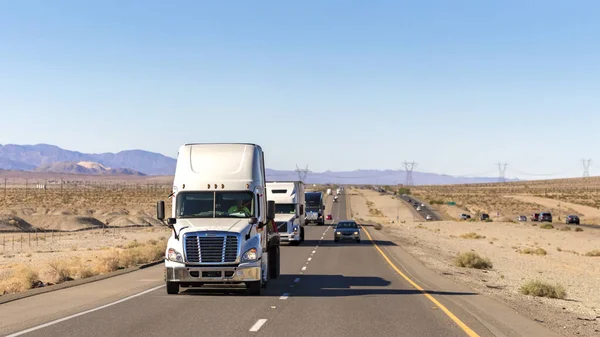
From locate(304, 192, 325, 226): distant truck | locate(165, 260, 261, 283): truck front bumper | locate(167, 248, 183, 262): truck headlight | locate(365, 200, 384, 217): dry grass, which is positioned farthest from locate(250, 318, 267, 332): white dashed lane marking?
locate(365, 200, 384, 217): dry grass

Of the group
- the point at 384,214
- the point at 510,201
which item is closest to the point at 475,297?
→ the point at 384,214

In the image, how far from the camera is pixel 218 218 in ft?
63.4

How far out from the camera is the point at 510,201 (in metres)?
170

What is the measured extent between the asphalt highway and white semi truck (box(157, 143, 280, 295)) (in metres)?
0.66

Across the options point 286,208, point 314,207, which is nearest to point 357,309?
point 286,208

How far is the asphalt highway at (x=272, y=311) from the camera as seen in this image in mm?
13273

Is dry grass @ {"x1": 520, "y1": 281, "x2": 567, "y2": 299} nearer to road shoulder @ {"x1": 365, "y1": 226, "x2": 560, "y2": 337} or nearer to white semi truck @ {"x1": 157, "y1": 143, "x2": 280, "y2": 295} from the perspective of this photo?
road shoulder @ {"x1": 365, "y1": 226, "x2": 560, "y2": 337}

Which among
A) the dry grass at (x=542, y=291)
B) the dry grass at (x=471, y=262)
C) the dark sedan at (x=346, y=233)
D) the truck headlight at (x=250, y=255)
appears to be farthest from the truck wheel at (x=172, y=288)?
the dark sedan at (x=346, y=233)

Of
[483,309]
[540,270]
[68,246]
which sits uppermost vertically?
[483,309]

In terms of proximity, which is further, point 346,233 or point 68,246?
point 346,233

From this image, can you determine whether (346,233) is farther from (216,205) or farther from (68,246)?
(216,205)

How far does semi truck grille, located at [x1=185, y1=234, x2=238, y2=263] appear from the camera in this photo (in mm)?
18141

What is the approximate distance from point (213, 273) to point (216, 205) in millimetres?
2114

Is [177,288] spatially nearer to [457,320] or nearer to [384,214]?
[457,320]
